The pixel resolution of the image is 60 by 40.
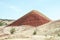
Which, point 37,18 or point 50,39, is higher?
point 37,18

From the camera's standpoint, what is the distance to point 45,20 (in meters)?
46.4

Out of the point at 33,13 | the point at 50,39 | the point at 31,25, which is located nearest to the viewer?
the point at 50,39

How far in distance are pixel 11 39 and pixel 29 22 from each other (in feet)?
72.0

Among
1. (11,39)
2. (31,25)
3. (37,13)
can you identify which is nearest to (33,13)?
(37,13)

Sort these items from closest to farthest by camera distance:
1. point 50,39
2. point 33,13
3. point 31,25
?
point 50,39, point 31,25, point 33,13

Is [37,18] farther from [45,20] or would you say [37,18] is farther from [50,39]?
[50,39]

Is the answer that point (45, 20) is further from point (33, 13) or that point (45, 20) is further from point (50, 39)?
point (50, 39)

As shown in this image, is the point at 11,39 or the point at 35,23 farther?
the point at 35,23

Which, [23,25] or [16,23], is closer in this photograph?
[23,25]

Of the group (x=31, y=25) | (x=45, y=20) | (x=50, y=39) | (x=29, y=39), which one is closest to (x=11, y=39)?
(x=29, y=39)

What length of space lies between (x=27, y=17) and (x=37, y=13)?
230 centimetres

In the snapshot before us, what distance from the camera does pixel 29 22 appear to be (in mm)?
45188

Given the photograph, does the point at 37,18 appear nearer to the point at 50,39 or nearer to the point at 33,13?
the point at 33,13

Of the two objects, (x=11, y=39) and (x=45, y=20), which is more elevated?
(x=45, y=20)
